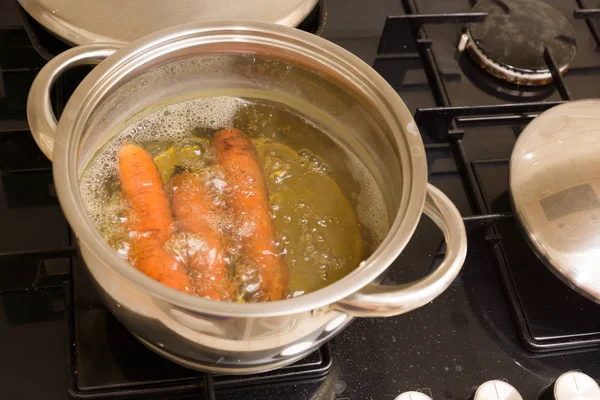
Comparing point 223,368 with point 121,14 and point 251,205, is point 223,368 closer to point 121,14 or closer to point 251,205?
point 251,205

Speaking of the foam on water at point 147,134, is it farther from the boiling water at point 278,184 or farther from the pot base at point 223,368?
the pot base at point 223,368

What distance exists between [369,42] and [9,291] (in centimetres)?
59

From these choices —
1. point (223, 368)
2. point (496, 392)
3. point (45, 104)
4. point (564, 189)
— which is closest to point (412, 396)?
point (496, 392)

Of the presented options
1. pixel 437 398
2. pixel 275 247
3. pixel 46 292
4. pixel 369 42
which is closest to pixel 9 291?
pixel 46 292

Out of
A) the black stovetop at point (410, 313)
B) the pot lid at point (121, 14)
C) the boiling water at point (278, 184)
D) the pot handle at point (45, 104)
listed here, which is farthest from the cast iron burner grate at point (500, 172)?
the pot handle at point (45, 104)

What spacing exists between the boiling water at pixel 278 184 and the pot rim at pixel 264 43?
0.11 m

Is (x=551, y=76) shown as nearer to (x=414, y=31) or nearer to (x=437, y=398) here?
(x=414, y=31)

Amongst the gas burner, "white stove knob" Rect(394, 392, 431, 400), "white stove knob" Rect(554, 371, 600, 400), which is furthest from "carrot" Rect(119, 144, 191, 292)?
the gas burner

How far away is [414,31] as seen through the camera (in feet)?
3.06

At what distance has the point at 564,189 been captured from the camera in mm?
799

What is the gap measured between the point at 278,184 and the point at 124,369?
0.86 ft

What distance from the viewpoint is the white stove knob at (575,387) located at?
2.22 ft

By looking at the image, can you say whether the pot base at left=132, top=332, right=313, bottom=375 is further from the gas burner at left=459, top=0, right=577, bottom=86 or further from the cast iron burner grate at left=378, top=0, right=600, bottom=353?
the gas burner at left=459, top=0, right=577, bottom=86

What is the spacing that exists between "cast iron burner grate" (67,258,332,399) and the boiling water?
0.09 metres
